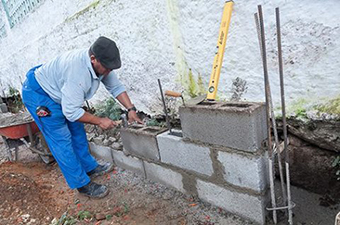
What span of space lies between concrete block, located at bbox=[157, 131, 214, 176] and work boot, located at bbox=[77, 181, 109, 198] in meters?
0.84

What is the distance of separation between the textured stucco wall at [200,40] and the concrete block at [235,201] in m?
0.96

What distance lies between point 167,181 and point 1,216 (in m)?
2.00

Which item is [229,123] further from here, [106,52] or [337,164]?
[106,52]

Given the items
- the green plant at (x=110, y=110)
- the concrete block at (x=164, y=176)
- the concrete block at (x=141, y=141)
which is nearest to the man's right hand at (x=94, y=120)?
the concrete block at (x=141, y=141)

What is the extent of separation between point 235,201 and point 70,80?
1.92m

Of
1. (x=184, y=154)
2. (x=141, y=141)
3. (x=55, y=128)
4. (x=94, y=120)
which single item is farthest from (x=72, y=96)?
(x=184, y=154)

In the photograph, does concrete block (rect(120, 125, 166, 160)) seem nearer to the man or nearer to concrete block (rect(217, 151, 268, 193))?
the man

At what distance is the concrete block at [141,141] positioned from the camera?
273cm

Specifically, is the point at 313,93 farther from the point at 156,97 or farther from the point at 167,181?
the point at 156,97

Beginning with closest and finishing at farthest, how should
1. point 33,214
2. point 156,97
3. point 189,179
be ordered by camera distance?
point 189,179 → point 33,214 → point 156,97

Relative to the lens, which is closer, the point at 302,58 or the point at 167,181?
the point at 302,58

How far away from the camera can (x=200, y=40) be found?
270 centimetres

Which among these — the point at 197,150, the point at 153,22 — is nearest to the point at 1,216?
the point at 197,150

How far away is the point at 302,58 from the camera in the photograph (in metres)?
2.06
